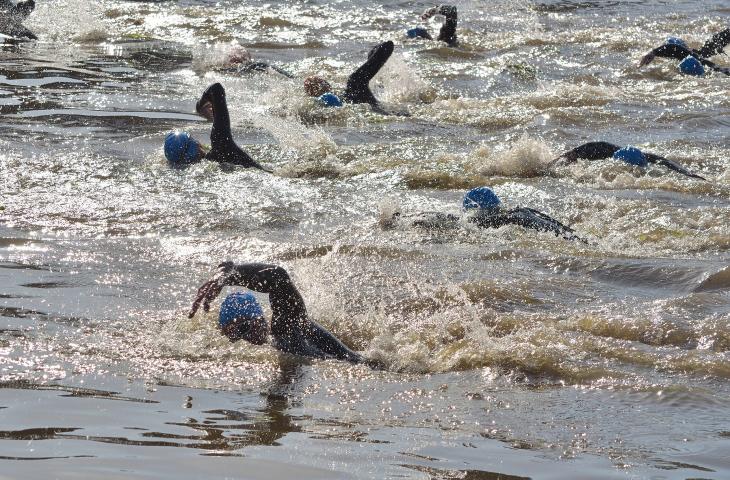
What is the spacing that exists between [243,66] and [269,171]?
6.38m

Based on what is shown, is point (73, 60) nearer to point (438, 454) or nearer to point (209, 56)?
point (209, 56)

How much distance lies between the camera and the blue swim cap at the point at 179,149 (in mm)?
10977

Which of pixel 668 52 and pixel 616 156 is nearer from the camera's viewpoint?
pixel 616 156

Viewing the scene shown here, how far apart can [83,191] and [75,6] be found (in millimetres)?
13007

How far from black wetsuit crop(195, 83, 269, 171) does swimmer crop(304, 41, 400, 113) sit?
3056mm

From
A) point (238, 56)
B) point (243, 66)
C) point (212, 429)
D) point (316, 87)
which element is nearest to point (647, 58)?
point (316, 87)

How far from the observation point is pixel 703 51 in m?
18.0

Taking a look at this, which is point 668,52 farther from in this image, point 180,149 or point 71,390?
point 71,390

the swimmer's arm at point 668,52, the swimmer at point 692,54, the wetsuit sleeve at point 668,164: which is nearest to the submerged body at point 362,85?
the wetsuit sleeve at point 668,164

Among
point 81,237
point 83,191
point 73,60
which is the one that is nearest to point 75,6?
point 73,60

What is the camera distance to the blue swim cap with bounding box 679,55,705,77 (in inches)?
645

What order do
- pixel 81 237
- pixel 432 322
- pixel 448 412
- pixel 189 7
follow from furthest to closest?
pixel 189 7, pixel 81 237, pixel 432 322, pixel 448 412

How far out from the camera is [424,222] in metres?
9.11

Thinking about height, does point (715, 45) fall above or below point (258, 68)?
above
